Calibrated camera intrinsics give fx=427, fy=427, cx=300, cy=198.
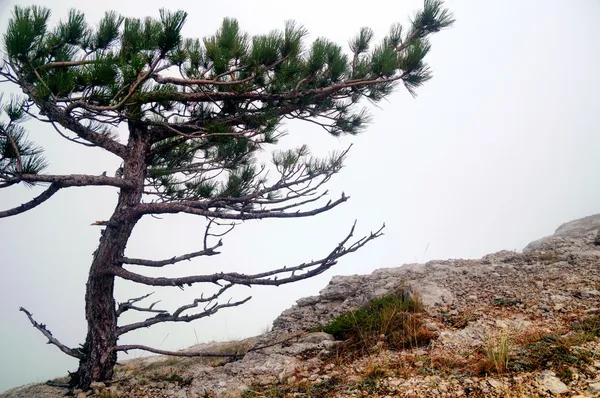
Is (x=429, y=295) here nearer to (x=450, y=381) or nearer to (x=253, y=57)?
(x=450, y=381)

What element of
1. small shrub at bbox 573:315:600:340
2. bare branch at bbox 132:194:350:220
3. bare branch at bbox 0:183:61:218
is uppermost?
bare branch at bbox 0:183:61:218

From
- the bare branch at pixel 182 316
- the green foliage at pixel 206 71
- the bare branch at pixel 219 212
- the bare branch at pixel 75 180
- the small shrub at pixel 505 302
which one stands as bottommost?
the small shrub at pixel 505 302

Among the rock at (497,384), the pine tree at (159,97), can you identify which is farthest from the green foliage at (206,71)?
the rock at (497,384)

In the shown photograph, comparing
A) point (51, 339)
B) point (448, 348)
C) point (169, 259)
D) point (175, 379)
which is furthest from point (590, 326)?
point (51, 339)

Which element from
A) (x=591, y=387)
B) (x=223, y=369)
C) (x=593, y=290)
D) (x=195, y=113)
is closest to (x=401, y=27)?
(x=195, y=113)

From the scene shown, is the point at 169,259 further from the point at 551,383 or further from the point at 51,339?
the point at 551,383

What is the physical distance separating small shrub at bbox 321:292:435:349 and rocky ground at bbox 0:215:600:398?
9 cm

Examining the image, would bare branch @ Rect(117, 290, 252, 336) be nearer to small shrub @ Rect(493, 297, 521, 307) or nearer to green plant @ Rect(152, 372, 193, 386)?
green plant @ Rect(152, 372, 193, 386)

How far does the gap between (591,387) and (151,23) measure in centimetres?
524

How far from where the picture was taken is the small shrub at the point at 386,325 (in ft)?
13.5

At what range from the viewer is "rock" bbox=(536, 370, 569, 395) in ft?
9.21

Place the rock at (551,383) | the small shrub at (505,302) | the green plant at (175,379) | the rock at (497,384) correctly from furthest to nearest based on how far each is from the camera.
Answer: the small shrub at (505,302), the green plant at (175,379), the rock at (497,384), the rock at (551,383)

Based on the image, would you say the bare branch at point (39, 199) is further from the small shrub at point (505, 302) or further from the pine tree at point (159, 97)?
the small shrub at point (505, 302)

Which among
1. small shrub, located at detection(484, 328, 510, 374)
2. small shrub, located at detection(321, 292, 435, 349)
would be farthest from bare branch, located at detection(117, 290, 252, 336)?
small shrub, located at detection(484, 328, 510, 374)
